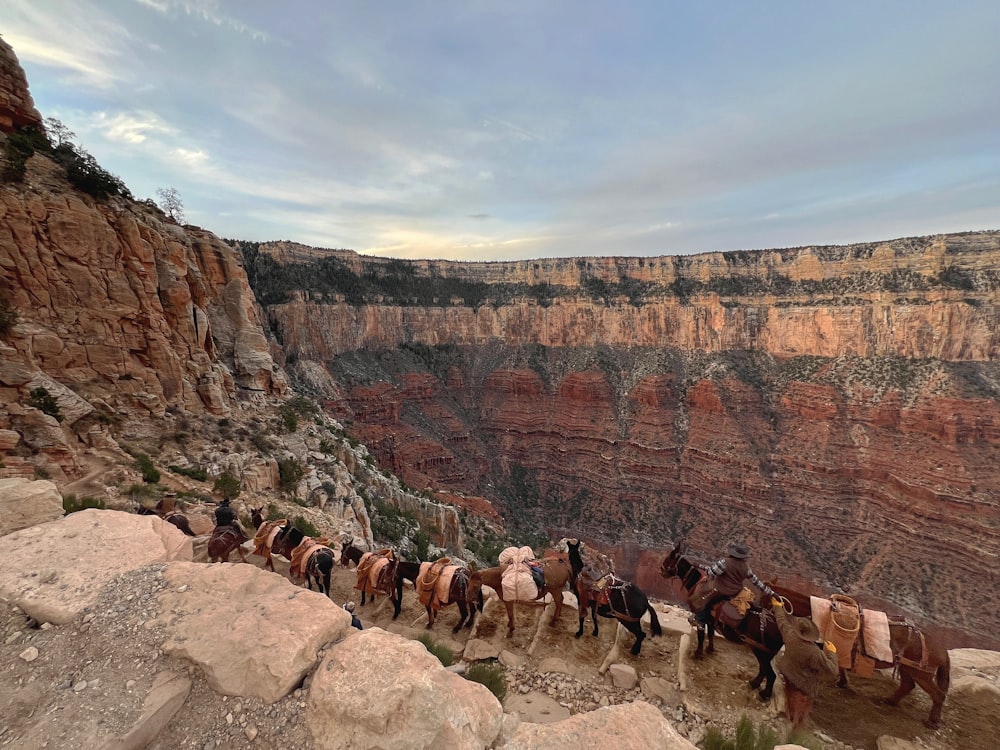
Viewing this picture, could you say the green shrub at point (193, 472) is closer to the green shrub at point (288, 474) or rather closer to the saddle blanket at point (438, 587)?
the green shrub at point (288, 474)

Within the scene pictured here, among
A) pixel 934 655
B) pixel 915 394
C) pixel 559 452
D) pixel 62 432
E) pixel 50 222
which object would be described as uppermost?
pixel 50 222

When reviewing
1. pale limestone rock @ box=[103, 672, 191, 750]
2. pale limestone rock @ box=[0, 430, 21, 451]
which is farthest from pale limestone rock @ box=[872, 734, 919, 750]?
pale limestone rock @ box=[0, 430, 21, 451]

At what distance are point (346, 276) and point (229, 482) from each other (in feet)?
172

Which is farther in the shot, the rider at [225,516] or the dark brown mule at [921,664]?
the rider at [225,516]

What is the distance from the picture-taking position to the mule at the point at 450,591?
8.79m

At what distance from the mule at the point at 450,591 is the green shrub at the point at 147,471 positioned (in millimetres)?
11141

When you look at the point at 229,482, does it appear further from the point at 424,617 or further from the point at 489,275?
the point at 489,275

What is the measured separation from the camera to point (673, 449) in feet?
170

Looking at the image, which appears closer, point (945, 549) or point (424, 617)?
point (424, 617)

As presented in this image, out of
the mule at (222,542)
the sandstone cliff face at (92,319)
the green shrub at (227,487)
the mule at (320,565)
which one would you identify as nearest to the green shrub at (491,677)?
the mule at (320,565)

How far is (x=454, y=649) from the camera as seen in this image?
8.22 metres

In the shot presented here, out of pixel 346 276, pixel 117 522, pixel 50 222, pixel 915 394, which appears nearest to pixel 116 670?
pixel 117 522

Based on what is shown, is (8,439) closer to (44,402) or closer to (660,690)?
(44,402)

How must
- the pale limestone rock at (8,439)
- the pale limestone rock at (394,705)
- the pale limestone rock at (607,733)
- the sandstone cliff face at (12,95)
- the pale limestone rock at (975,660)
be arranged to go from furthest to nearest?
1. the sandstone cliff face at (12,95)
2. the pale limestone rock at (8,439)
3. the pale limestone rock at (975,660)
4. the pale limestone rock at (607,733)
5. the pale limestone rock at (394,705)
